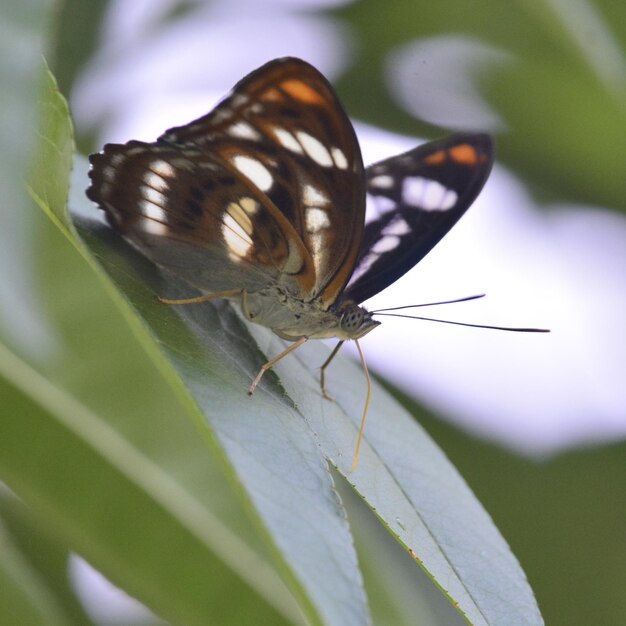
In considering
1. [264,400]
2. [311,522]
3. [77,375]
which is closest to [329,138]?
[264,400]

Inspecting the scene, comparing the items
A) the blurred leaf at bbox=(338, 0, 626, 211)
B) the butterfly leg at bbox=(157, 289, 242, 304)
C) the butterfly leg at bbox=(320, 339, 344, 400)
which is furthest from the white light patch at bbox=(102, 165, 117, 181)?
the blurred leaf at bbox=(338, 0, 626, 211)

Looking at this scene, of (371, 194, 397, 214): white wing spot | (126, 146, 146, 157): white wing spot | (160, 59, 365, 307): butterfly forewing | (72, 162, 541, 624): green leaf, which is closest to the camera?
(72, 162, 541, 624): green leaf

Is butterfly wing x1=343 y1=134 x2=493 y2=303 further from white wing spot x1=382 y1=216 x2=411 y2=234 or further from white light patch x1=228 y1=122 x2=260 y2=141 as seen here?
white light patch x1=228 y1=122 x2=260 y2=141

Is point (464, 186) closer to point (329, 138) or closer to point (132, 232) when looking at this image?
point (329, 138)

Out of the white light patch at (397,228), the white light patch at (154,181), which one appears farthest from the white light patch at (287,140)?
the white light patch at (397,228)

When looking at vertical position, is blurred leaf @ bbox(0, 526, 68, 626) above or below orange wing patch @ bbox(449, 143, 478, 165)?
below

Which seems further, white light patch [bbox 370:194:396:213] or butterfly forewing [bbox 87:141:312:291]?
white light patch [bbox 370:194:396:213]
